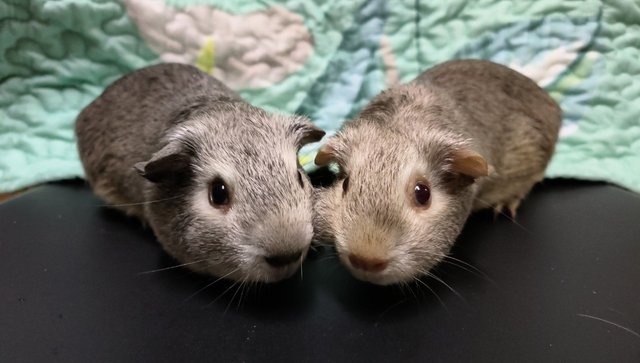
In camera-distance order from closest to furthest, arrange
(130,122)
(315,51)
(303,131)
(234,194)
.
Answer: (234,194) < (303,131) < (130,122) < (315,51)

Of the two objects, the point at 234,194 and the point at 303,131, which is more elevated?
the point at 303,131

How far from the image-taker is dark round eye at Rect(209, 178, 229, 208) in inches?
52.1

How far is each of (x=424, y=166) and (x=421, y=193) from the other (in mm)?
69

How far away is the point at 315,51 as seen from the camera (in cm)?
241

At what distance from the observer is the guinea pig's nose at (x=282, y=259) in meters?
1.21

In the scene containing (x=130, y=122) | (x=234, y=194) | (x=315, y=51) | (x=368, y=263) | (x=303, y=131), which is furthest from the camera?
(x=315, y=51)

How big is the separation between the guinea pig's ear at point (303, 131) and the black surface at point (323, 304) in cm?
31

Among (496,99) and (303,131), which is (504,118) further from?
(303,131)

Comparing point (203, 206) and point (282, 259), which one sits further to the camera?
point (203, 206)

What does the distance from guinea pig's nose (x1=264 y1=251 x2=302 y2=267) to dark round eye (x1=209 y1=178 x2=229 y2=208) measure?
189 millimetres

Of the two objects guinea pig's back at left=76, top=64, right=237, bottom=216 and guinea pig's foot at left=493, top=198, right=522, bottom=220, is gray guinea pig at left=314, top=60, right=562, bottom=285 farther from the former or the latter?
guinea pig's back at left=76, top=64, right=237, bottom=216

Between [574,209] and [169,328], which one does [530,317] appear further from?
[169,328]

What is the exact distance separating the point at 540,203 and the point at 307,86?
1.04 m

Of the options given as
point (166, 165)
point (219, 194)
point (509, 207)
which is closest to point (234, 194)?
point (219, 194)
